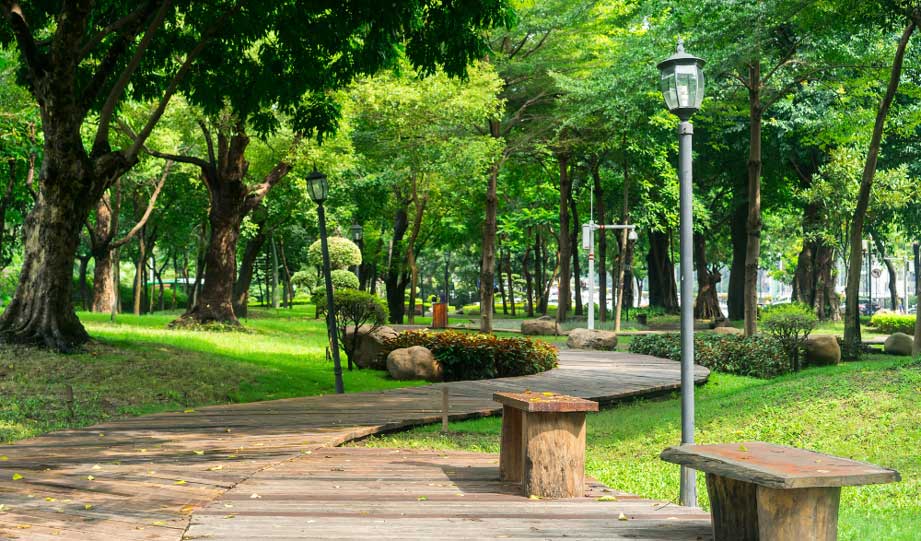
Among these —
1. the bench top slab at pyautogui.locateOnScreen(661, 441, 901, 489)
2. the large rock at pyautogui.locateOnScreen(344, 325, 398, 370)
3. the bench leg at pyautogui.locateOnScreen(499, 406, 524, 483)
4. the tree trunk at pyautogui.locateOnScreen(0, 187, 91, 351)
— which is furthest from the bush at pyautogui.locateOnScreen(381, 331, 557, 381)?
the bench top slab at pyautogui.locateOnScreen(661, 441, 901, 489)

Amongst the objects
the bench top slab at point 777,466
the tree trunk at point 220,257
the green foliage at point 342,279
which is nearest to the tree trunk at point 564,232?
the green foliage at point 342,279

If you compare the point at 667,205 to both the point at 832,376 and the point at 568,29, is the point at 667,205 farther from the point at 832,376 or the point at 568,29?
the point at 832,376

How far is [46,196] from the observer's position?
14836 mm

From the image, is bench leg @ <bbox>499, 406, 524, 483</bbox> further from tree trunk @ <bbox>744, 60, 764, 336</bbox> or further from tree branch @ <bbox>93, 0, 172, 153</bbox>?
tree trunk @ <bbox>744, 60, 764, 336</bbox>

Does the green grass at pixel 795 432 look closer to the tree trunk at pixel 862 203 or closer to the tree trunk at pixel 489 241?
the tree trunk at pixel 862 203

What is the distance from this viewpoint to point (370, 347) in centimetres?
1988

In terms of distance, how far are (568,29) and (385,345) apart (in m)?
14.7

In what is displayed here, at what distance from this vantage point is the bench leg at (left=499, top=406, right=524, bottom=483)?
7.39m

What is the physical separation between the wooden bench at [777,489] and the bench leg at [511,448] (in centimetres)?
200

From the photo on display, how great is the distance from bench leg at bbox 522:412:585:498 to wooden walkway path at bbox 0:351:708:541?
2254 mm

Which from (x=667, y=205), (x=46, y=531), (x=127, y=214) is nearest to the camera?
(x=46, y=531)

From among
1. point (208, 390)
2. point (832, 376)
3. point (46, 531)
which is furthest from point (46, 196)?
point (832, 376)

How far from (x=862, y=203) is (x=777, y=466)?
19401mm

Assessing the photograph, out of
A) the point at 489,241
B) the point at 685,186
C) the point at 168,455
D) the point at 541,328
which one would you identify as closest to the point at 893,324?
the point at 541,328
